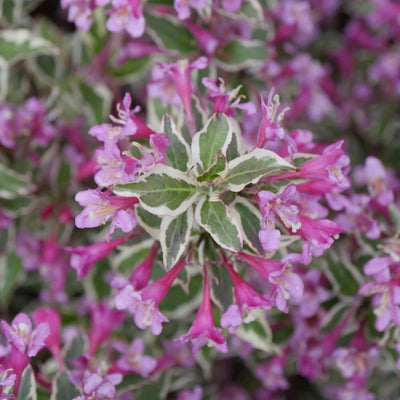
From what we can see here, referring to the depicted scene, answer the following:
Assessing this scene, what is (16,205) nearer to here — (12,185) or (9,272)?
(12,185)

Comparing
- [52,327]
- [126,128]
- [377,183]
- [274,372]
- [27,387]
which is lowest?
[274,372]

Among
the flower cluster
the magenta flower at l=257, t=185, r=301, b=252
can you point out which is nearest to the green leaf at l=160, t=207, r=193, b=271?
the flower cluster

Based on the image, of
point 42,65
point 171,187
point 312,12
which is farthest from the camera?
point 312,12

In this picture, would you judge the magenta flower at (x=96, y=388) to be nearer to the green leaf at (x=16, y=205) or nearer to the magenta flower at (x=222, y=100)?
the magenta flower at (x=222, y=100)

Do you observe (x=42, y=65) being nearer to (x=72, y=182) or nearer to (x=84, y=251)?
(x=72, y=182)

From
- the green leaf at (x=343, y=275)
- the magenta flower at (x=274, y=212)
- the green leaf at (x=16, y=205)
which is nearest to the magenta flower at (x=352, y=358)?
the green leaf at (x=343, y=275)

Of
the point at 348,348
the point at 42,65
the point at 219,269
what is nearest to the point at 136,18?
the point at 219,269

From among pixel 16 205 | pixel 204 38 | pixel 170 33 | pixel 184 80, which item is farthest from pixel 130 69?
pixel 184 80
